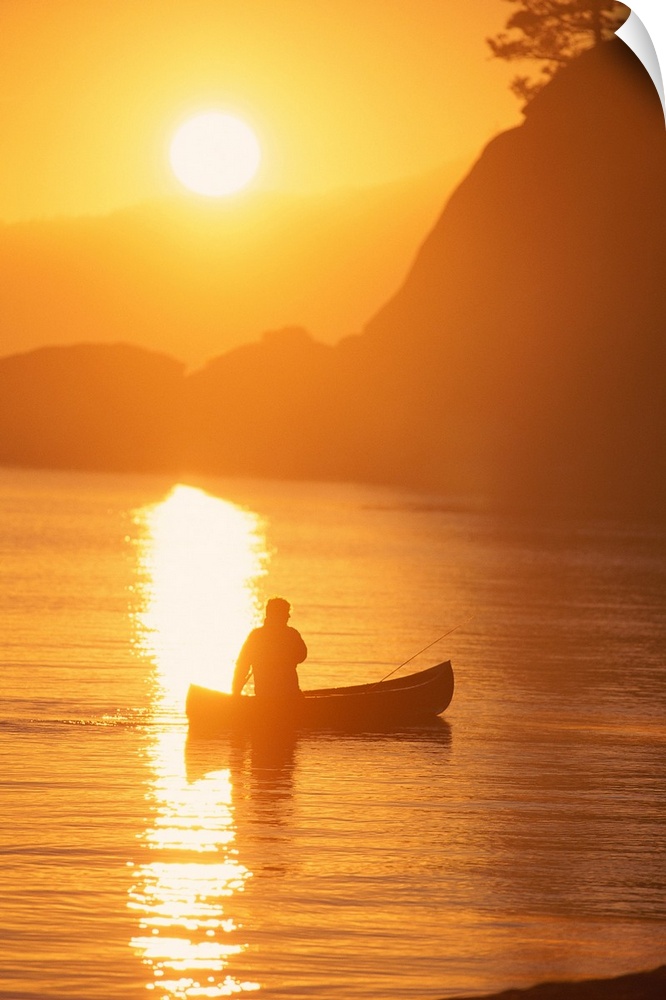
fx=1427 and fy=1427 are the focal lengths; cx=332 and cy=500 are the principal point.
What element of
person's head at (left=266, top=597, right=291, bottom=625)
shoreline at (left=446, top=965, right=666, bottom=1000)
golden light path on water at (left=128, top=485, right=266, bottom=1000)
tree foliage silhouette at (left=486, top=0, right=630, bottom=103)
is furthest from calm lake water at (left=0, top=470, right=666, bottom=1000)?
tree foliage silhouette at (left=486, top=0, right=630, bottom=103)

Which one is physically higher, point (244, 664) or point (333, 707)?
point (244, 664)

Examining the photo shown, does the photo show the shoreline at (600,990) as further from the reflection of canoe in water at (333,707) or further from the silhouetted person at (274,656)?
the reflection of canoe in water at (333,707)

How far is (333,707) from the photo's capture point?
1808 centimetres

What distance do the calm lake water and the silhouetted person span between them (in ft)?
2.28

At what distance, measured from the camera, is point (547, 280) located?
10356 centimetres

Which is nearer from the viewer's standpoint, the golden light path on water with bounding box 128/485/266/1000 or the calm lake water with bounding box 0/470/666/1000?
the golden light path on water with bounding box 128/485/266/1000

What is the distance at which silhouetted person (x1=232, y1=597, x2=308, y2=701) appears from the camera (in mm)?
17094

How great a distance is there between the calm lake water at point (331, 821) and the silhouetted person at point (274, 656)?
69cm

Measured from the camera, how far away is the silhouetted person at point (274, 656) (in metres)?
17.1

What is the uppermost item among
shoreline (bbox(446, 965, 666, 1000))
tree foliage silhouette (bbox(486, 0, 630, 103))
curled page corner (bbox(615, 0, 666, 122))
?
tree foliage silhouette (bbox(486, 0, 630, 103))

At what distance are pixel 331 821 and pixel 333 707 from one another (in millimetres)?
4834

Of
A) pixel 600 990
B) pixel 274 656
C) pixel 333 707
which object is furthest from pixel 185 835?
pixel 333 707

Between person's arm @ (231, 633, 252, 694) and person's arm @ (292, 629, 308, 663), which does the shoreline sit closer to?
person's arm @ (292, 629, 308, 663)

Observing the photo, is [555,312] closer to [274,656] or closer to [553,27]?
[553,27]
